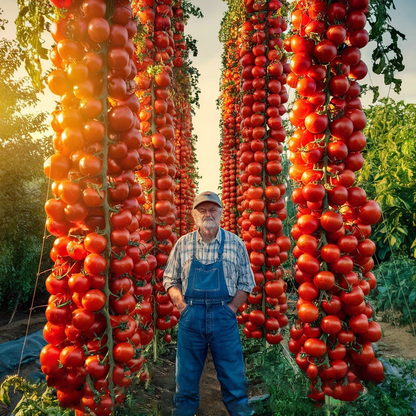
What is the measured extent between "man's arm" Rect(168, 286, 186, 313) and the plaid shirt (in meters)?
0.04

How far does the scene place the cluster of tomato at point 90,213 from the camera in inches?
73.9

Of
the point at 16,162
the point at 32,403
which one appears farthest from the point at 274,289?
the point at 16,162

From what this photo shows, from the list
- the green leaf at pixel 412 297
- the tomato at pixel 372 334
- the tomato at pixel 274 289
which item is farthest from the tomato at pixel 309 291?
the green leaf at pixel 412 297

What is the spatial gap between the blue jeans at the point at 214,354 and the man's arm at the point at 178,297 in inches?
1.8

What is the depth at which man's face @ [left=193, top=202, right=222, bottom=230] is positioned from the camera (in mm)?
2387

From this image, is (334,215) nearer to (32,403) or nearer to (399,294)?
(32,403)

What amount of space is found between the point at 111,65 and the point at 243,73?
2136 mm

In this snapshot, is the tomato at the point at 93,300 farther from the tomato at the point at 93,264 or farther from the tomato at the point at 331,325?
the tomato at the point at 331,325

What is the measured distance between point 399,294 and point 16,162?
6.91 meters

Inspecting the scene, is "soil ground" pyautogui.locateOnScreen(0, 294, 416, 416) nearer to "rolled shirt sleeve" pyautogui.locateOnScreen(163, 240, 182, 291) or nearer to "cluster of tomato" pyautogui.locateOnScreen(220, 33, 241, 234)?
"rolled shirt sleeve" pyautogui.locateOnScreen(163, 240, 182, 291)

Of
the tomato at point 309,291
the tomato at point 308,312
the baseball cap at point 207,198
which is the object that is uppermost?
the baseball cap at point 207,198

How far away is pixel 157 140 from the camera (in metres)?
3.31

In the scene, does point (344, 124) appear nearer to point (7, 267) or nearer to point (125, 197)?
point (125, 197)

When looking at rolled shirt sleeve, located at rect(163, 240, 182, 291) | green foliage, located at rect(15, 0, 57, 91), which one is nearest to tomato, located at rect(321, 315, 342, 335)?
rolled shirt sleeve, located at rect(163, 240, 182, 291)
